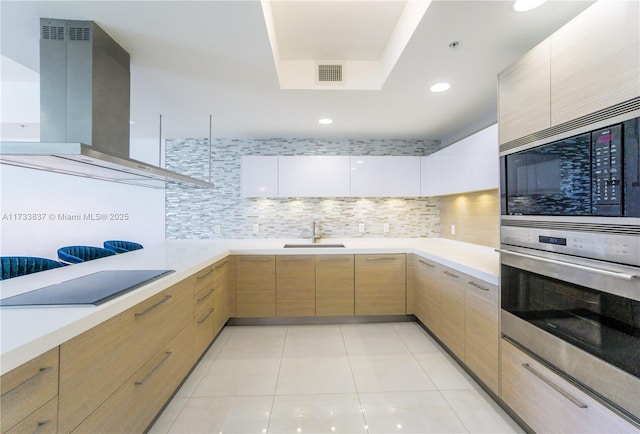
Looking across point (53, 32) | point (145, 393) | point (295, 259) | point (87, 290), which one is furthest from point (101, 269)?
point (295, 259)

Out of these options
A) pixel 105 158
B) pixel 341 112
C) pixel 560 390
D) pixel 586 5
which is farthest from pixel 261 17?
pixel 560 390

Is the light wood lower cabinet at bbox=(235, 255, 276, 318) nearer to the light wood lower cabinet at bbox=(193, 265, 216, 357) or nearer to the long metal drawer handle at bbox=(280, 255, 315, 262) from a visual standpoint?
the long metal drawer handle at bbox=(280, 255, 315, 262)

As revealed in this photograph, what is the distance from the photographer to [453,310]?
217 centimetres

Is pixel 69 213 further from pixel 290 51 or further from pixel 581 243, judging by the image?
pixel 581 243

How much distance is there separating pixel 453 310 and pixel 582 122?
1.55 metres

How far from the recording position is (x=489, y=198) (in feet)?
8.86

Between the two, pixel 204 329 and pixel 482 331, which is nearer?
pixel 482 331

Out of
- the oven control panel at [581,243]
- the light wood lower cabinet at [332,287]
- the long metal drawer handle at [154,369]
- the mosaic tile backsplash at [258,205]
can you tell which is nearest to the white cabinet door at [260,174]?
the mosaic tile backsplash at [258,205]

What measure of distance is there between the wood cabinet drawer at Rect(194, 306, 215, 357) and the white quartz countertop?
41 cm

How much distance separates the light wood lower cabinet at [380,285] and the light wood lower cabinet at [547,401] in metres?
1.40

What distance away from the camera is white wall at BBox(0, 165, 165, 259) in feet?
12.1

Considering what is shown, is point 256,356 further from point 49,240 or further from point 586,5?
point 49,240

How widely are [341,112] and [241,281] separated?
2.04 meters

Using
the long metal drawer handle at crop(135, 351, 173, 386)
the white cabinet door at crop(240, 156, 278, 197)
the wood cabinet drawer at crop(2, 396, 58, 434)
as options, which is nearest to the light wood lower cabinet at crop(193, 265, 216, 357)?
the long metal drawer handle at crop(135, 351, 173, 386)
